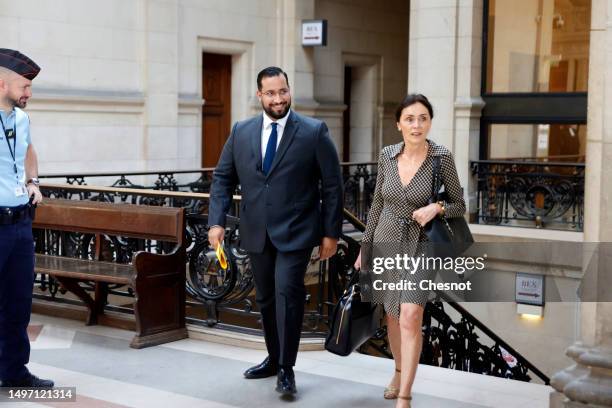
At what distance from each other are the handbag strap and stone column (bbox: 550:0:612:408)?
83cm

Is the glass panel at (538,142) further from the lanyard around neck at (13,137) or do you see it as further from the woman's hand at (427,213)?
the lanyard around neck at (13,137)

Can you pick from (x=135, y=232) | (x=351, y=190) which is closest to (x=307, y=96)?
(x=351, y=190)

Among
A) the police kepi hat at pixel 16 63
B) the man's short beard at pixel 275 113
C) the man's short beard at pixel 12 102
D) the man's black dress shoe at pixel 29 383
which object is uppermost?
the police kepi hat at pixel 16 63

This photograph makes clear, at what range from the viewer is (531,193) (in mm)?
13938

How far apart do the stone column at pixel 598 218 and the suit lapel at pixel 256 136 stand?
206 cm

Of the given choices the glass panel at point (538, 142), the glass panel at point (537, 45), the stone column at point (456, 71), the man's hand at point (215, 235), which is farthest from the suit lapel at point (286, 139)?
the glass panel at point (538, 142)

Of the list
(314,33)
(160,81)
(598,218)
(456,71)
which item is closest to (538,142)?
(456,71)

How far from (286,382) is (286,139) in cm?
152

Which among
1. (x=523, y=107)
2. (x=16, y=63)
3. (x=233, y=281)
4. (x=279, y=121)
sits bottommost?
(x=233, y=281)

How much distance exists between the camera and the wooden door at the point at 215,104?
1780cm

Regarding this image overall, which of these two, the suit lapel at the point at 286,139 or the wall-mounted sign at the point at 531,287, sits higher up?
the suit lapel at the point at 286,139

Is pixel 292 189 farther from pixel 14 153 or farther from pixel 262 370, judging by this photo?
pixel 14 153

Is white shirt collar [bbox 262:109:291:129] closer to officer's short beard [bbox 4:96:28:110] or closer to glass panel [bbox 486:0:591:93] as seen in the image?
officer's short beard [bbox 4:96:28:110]

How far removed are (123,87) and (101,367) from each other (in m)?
9.68
